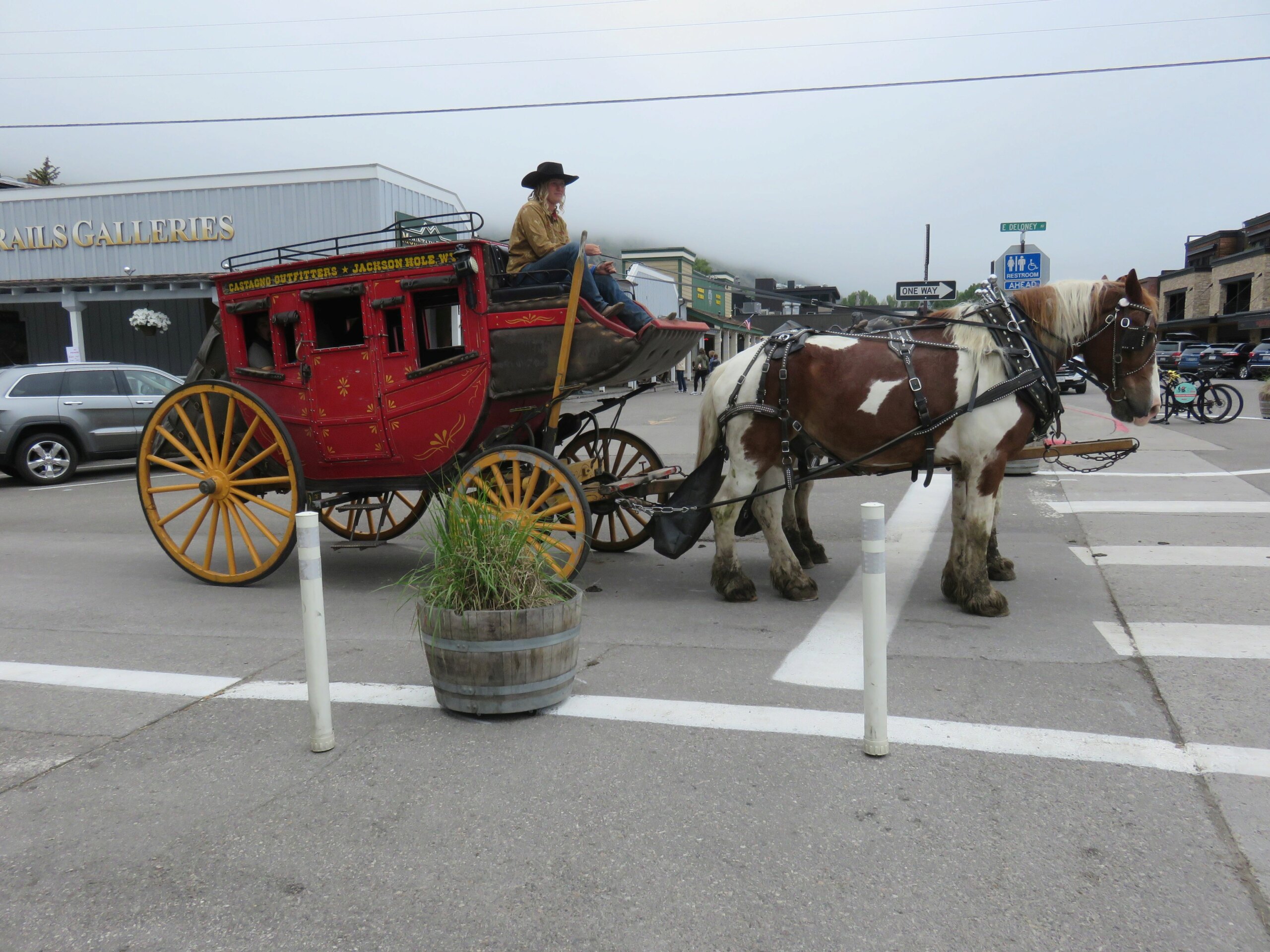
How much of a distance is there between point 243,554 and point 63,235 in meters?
23.0

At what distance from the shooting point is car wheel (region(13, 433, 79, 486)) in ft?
45.0

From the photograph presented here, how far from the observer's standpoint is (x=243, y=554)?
8.50 meters

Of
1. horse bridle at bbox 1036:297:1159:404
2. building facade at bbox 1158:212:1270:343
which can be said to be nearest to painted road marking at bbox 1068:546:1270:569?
horse bridle at bbox 1036:297:1159:404

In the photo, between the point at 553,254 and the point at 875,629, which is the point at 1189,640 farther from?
the point at 553,254

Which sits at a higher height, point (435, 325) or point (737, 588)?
point (435, 325)

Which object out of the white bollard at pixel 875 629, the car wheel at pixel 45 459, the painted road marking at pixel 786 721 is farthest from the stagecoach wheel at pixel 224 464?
the car wheel at pixel 45 459

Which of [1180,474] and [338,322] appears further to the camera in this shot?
[1180,474]

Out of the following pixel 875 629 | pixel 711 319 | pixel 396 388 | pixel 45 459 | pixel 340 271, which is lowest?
pixel 45 459

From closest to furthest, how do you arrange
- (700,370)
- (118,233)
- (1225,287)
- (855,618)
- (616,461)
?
(855,618), (616,461), (118,233), (700,370), (1225,287)

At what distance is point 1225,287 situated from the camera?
186 ft

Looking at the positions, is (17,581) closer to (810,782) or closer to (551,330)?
(551,330)

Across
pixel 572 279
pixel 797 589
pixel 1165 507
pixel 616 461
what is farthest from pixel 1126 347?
pixel 1165 507

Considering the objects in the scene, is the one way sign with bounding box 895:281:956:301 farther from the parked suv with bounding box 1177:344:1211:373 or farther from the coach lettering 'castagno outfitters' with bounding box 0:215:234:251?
the coach lettering 'castagno outfitters' with bounding box 0:215:234:251

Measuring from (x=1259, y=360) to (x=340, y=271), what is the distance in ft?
138
